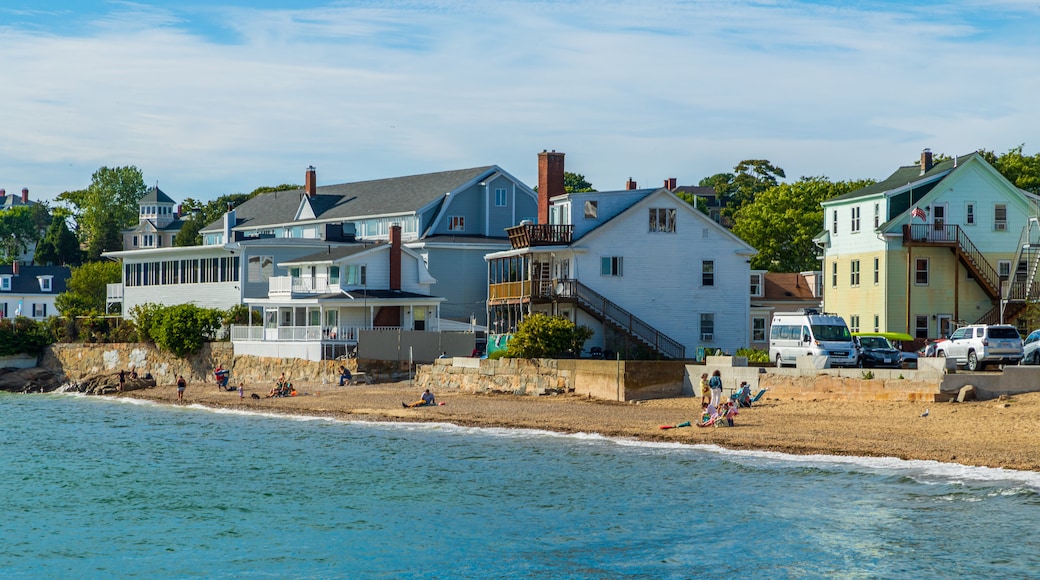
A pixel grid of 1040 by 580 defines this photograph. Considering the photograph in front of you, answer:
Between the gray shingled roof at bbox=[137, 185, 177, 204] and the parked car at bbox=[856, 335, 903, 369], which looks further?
the gray shingled roof at bbox=[137, 185, 177, 204]

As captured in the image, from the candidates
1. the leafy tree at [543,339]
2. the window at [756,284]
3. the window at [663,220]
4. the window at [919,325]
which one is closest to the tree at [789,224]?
the window at [756,284]

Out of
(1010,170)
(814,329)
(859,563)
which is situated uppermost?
(1010,170)

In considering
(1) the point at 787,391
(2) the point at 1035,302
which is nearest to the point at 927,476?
(1) the point at 787,391

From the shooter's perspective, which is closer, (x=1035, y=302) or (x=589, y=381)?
(x=589, y=381)

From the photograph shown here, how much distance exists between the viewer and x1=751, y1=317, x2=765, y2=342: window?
71375 millimetres

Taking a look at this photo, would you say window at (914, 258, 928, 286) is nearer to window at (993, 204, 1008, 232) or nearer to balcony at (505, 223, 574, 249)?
window at (993, 204, 1008, 232)

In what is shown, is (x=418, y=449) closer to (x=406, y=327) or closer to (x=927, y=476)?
(x=927, y=476)

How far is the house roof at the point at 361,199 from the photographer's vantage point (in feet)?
277

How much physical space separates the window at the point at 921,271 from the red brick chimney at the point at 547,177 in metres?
18.2

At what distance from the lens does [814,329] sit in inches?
1841

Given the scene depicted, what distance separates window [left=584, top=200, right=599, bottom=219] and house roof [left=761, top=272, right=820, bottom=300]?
16.1 m

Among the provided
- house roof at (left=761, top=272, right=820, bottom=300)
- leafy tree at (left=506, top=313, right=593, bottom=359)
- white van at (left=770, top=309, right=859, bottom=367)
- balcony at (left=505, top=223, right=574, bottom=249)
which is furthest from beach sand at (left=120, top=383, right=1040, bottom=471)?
house roof at (left=761, top=272, right=820, bottom=300)

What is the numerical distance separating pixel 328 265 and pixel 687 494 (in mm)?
40347

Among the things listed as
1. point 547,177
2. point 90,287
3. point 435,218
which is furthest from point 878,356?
point 90,287
